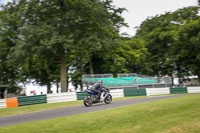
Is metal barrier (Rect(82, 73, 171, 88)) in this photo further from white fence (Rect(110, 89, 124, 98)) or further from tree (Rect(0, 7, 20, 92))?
tree (Rect(0, 7, 20, 92))

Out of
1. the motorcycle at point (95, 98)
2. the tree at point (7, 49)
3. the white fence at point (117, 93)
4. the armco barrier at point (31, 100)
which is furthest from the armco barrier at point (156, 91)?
the tree at point (7, 49)

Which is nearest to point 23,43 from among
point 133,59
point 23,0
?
point 23,0

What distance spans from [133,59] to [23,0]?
637 inches

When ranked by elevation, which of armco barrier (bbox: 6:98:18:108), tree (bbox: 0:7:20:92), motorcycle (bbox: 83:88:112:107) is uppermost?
tree (bbox: 0:7:20:92)

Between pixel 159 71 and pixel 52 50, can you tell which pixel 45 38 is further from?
pixel 159 71

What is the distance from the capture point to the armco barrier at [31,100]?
1838cm

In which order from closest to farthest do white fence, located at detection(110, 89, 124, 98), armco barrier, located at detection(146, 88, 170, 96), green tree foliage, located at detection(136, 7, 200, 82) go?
white fence, located at detection(110, 89, 124, 98), armco barrier, located at detection(146, 88, 170, 96), green tree foliage, located at detection(136, 7, 200, 82)

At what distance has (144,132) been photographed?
217 inches

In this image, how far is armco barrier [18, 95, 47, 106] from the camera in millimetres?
18383

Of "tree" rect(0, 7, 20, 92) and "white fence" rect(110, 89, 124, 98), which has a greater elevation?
"tree" rect(0, 7, 20, 92)

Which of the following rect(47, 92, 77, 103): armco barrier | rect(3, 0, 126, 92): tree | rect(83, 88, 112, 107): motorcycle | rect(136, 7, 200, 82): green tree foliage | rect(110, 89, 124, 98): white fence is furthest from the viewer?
rect(136, 7, 200, 82): green tree foliage

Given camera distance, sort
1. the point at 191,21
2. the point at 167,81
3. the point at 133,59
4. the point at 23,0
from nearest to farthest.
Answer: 1. the point at 23,0
2. the point at 167,81
3. the point at 133,59
4. the point at 191,21

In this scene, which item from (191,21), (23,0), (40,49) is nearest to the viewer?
(40,49)

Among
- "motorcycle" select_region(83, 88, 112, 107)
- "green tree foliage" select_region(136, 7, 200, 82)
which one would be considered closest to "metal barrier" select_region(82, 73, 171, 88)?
"green tree foliage" select_region(136, 7, 200, 82)
